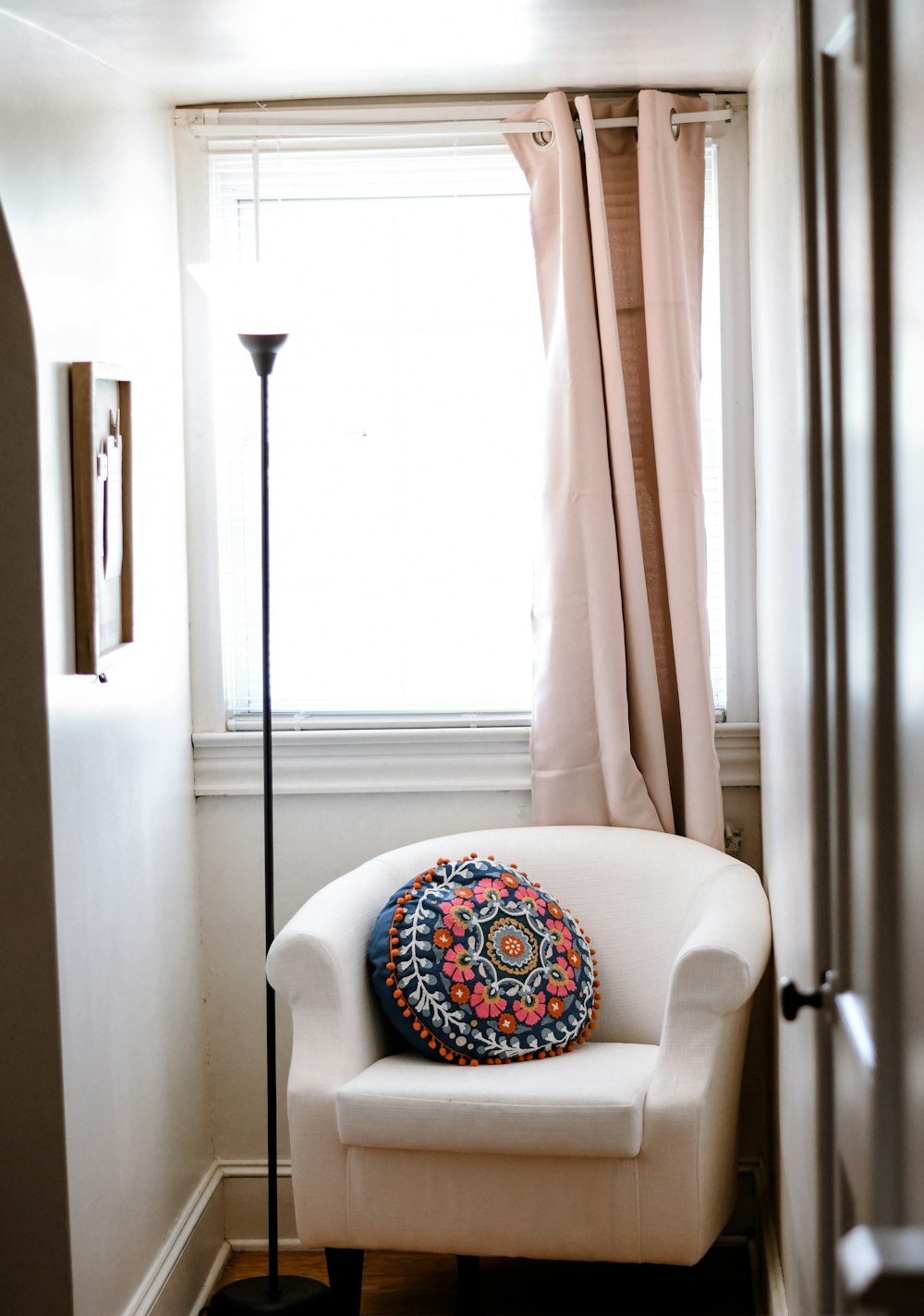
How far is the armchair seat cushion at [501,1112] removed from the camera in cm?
220

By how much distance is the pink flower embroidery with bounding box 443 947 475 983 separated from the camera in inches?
96.5

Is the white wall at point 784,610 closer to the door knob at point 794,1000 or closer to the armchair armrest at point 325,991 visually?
the door knob at point 794,1000

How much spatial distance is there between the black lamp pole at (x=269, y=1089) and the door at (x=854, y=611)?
1.31m

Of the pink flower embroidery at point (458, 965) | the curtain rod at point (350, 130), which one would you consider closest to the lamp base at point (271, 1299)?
the pink flower embroidery at point (458, 965)

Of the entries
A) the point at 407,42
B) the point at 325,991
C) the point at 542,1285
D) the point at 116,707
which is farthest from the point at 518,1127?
the point at 407,42

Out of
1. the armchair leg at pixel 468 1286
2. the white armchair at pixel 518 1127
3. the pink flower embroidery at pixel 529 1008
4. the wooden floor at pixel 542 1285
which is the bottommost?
the wooden floor at pixel 542 1285

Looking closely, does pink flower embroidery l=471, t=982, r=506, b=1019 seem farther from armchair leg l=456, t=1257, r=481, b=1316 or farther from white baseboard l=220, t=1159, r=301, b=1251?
white baseboard l=220, t=1159, r=301, b=1251

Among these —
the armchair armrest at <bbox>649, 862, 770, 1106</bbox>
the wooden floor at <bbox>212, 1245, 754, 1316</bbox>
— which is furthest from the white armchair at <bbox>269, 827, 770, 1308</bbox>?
the wooden floor at <bbox>212, 1245, 754, 1316</bbox>

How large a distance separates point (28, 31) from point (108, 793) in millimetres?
1268

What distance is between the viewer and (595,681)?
2.86m

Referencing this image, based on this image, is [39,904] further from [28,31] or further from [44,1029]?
[28,31]

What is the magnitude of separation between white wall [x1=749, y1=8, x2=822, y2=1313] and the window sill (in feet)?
1.79

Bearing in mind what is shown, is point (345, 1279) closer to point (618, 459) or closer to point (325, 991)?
point (325, 991)

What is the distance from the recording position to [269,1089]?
8.65 ft
